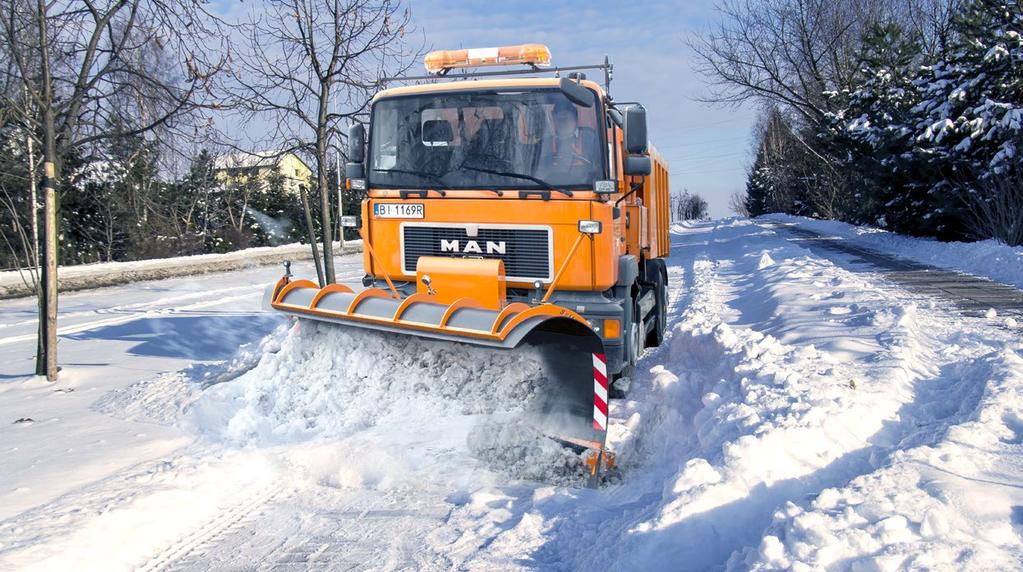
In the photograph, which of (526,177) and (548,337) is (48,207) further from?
(548,337)

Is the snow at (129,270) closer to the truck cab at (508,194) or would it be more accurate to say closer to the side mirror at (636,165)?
the truck cab at (508,194)

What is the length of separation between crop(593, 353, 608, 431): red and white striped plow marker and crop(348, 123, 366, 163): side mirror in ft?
9.65

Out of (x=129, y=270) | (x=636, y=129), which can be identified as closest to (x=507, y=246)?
(x=636, y=129)

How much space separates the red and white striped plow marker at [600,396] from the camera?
16.6 ft

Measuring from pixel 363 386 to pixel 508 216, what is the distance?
165 centimetres

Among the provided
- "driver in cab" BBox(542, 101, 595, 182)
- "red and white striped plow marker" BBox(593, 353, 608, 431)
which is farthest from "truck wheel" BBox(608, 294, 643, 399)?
"driver in cab" BBox(542, 101, 595, 182)

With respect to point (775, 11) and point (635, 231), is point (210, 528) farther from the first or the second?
point (775, 11)

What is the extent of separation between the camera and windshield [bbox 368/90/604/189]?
19.3 feet

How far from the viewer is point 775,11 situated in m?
33.0

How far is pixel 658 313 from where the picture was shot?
357 inches

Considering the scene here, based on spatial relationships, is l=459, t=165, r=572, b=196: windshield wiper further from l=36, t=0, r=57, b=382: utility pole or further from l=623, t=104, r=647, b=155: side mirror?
l=36, t=0, r=57, b=382: utility pole

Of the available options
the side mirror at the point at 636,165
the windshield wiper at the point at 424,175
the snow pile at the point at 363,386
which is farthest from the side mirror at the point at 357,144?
the side mirror at the point at 636,165

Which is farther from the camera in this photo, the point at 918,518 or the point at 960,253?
the point at 960,253

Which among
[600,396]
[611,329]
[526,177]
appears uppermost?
[526,177]
